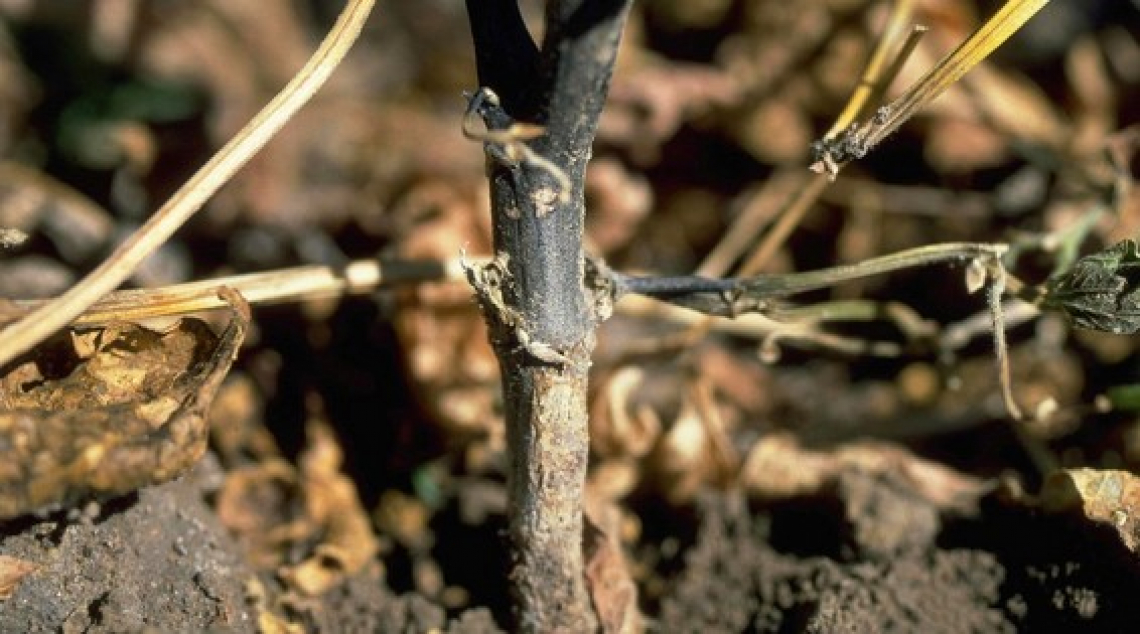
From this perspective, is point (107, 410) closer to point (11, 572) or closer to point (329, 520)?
point (11, 572)

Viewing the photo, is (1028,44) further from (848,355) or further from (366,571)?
(366,571)

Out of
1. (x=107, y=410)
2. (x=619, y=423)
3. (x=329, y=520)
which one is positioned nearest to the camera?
(x=107, y=410)

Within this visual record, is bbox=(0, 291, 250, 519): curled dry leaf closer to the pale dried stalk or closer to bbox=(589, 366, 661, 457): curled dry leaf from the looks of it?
the pale dried stalk

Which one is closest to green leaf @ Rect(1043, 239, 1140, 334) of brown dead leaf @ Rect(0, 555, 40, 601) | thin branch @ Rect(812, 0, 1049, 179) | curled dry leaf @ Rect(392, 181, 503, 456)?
thin branch @ Rect(812, 0, 1049, 179)

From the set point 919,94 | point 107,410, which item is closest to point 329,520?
point 107,410

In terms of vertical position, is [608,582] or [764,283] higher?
[764,283]

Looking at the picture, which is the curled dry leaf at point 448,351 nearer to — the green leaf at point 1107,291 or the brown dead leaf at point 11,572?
the brown dead leaf at point 11,572

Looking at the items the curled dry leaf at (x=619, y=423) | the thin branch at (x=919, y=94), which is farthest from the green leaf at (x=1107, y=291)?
the curled dry leaf at (x=619, y=423)
